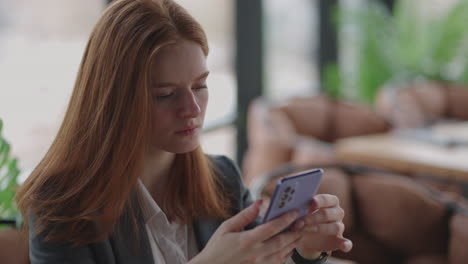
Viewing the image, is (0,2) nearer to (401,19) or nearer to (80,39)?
(80,39)

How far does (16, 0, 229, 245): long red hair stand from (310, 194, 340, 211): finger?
40 centimetres

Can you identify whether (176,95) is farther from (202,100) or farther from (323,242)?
(323,242)

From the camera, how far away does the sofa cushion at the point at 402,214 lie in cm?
200

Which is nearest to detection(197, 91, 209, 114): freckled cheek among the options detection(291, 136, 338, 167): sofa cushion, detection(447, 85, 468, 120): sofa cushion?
detection(291, 136, 338, 167): sofa cushion

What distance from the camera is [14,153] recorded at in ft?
9.25

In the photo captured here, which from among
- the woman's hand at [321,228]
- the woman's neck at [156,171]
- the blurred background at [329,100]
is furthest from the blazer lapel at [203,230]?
the blurred background at [329,100]

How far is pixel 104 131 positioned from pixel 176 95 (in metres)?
0.18

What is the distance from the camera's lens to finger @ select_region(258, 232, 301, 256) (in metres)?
1.15

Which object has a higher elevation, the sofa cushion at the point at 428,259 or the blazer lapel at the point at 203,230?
the blazer lapel at the point at 203,230

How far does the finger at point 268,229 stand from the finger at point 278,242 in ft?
0.09

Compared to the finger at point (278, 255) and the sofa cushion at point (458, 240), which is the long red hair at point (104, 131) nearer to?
the finger at point (278, 255)

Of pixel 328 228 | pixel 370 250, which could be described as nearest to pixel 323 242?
pixel 328 228

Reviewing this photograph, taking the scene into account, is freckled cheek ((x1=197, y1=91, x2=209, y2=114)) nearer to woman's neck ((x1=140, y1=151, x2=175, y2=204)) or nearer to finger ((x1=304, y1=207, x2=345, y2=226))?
woman's neck ((x1=140, y1=151, x2=175, y2=204))

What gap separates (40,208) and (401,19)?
17.3ft
